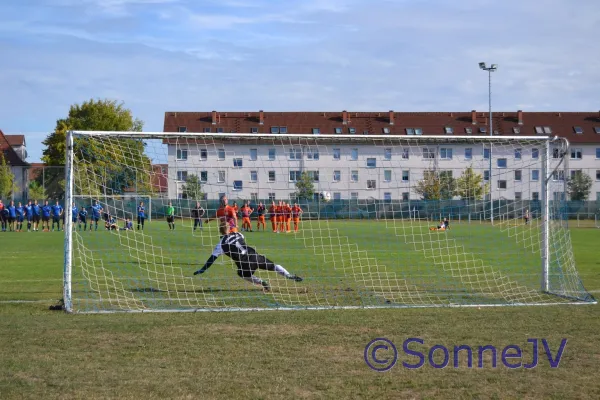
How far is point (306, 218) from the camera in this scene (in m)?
18.0

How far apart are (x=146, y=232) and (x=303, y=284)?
9371mm

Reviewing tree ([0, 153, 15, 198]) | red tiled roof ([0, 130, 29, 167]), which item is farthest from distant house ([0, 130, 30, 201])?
tree ([0, 153, 15, 198])

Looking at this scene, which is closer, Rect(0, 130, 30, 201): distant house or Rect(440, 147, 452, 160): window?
Rect(440, 147, 452, 160): window

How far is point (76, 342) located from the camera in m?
8.22

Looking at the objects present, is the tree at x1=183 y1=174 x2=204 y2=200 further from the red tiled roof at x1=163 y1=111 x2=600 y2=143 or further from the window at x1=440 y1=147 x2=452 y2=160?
the red tiled roof at x1=163 y1=111 x2=600 y2=143

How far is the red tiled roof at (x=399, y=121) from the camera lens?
7138 centimetres

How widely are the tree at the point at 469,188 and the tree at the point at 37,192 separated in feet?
98.5

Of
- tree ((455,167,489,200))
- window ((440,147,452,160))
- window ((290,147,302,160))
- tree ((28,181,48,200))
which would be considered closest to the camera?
window ((290,147,302,160))

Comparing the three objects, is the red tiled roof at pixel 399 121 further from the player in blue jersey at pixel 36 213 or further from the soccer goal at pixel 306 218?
the soccer goal at pixel 306 218

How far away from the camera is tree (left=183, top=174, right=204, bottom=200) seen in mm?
14083

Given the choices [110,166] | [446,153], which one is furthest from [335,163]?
[110,166]

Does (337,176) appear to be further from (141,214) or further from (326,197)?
(141,214)

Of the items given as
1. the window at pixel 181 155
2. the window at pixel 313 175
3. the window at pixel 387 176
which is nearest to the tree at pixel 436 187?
the window at pixel 387 176

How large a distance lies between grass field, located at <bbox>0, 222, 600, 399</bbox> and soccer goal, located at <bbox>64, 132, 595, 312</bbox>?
3.44ft
